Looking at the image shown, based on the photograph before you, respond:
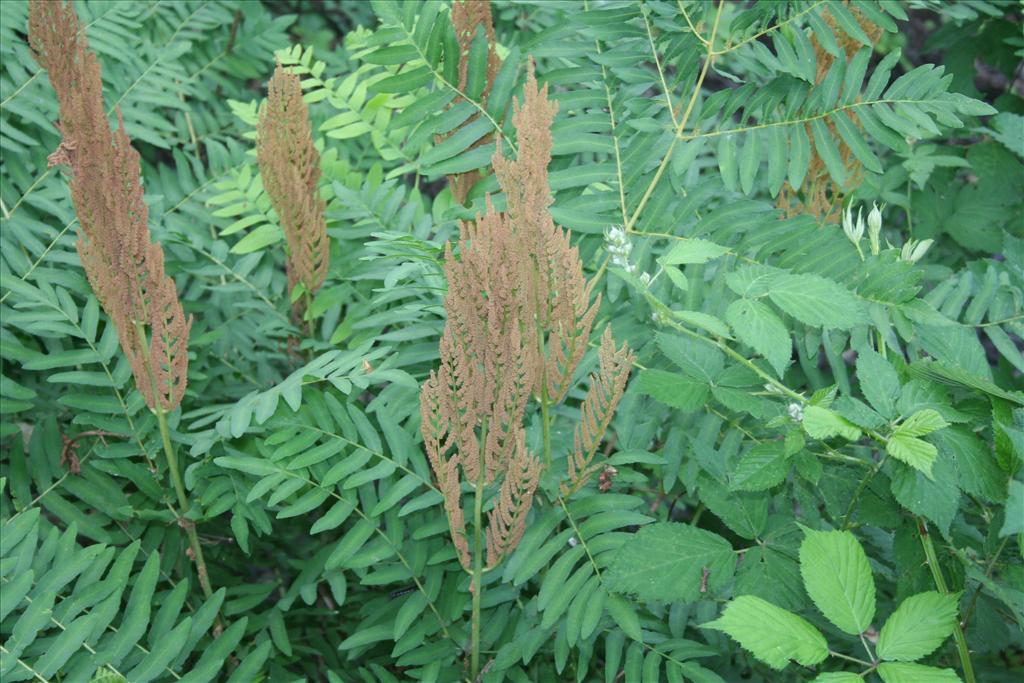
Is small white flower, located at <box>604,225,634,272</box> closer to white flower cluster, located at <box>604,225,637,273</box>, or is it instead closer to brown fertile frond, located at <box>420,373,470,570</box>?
white flower cluster, located at <box>604,225,637,273</box>

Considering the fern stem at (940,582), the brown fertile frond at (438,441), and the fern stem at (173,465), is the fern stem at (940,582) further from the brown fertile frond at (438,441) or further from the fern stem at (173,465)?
the fern stem at (173,465)

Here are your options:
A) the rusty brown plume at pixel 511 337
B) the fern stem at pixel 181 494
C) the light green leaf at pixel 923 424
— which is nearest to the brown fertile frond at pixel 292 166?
the fern stem at pixel 181 494

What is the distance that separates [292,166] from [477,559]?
95cm

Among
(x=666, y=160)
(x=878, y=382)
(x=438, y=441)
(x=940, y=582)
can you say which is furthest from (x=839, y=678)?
(x=666, y=160)

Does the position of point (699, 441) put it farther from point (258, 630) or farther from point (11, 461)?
point (11, 461)

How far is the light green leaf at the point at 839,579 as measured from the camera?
1.41 metres

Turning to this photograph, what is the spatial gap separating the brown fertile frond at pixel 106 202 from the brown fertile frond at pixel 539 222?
0.72m

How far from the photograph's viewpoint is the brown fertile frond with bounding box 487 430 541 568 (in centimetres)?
150

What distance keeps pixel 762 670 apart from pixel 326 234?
1.34 meters

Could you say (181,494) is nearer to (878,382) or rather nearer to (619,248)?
(619,248)

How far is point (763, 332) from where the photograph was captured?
1521 millimetres

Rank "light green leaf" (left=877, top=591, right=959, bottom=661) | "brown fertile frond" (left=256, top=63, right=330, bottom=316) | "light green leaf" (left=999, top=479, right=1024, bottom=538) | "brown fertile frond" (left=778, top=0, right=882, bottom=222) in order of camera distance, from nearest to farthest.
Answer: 1. "light green leaf" (left=999, top=479, right=1024, bottom=538)
2. "light green leaf" (left=877, top=591, right=959, bottom=661)
3. "brown fertile frond" (left=256, top=63, right=330, bottom=316)
4. "brown fertile frond" (left=778, top=0, right=882, bottom=222)

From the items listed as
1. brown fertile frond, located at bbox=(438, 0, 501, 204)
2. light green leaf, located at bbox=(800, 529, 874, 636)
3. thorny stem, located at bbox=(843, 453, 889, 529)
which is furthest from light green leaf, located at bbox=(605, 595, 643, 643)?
brown fertile frond, located at bbox=(438, 0, 501, 204)

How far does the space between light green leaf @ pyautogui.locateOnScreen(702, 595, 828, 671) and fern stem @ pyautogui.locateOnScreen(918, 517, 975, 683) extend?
27cm
